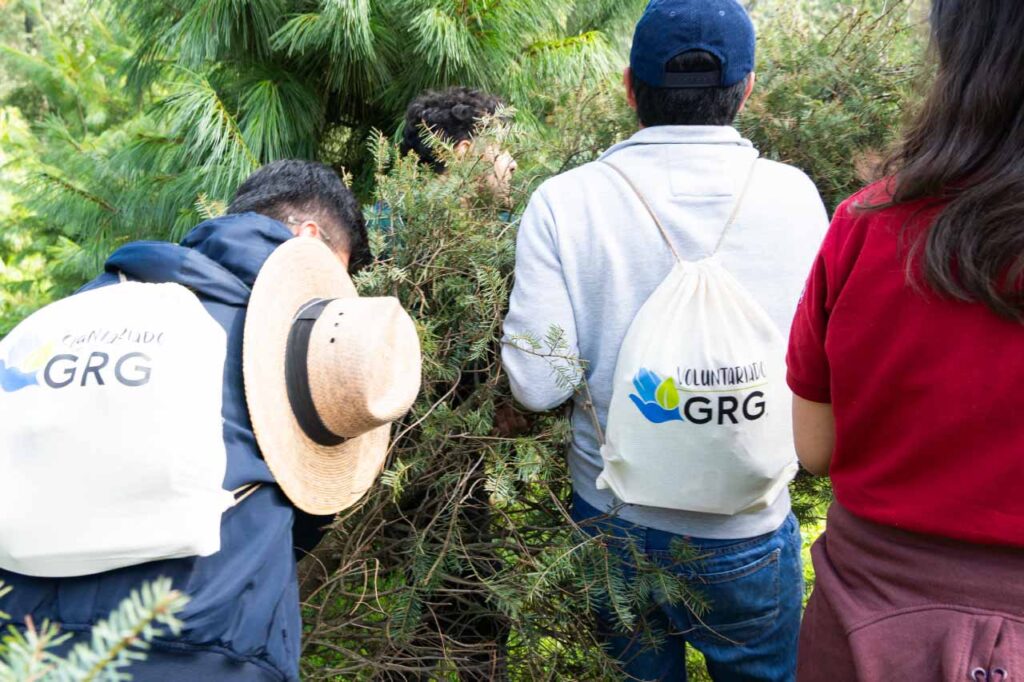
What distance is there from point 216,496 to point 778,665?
4.14 ft

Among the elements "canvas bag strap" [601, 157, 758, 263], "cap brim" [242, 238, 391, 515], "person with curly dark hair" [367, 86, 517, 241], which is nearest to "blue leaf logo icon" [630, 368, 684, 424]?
"canvas bag strap" [601, 157, 758, 263]

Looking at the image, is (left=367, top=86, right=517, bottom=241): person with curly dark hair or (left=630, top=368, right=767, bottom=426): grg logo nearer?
(left=630, top=368, right=767, bottom=426): grg logo

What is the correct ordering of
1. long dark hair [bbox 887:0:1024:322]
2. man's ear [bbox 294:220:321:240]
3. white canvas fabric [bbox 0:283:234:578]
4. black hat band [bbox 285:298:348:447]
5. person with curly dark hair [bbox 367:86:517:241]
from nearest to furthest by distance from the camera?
long dark hair [bbox 887:0:1024:322] < white canvas fabric [bbox 0:283:234:578] < black hat band [bbox 285:298:348:447] < man's ear [bbox 294:220:321:240] < person with curly dark hair [bbox 367:86:517:241]

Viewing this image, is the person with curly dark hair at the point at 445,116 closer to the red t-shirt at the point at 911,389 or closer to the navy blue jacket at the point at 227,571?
the navy blue jacket at the point at 227,571

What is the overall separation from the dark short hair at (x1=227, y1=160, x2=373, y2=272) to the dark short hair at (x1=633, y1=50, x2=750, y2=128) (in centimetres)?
74

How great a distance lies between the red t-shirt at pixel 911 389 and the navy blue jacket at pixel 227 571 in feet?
3.10

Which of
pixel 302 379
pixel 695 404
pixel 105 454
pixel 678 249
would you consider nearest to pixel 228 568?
pixel 105 454

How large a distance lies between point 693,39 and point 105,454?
1.32 metres

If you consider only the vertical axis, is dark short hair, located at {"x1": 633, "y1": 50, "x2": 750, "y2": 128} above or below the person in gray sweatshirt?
above

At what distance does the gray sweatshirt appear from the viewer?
175 centimetres

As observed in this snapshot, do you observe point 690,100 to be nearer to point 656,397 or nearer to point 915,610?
point 656,397

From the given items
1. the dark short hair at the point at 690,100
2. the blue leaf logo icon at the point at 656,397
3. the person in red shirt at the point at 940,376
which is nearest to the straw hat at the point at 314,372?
the blue leaf logo icon at the point at 656,397

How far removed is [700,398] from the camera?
164 cm

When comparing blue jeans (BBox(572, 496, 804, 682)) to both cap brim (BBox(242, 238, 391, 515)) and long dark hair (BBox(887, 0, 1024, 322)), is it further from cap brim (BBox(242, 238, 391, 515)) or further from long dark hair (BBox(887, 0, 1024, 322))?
long dark hair (BBox(887, 0, 1024, 322))
